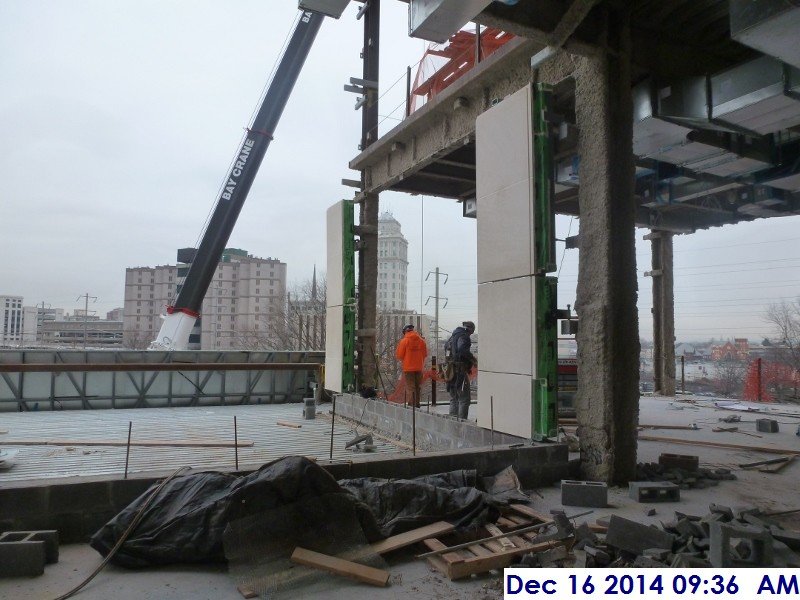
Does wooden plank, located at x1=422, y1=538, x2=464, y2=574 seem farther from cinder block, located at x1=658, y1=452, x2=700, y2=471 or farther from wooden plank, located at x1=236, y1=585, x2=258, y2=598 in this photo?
cinder block, located at x1=658, y1=452, x2=700, y2=471

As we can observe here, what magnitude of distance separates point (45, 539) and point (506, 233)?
21.4 feet

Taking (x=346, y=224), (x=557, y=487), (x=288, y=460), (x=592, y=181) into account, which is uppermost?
(x=346, y=224)

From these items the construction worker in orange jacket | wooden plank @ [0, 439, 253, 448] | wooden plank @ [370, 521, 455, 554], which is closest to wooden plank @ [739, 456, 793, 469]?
wooden plank @ [370, 521, 455, 554]

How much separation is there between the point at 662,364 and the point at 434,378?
9.03 meters

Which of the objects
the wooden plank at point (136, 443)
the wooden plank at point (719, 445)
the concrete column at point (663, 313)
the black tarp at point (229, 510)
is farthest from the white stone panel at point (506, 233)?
the concrete column at point (663, 313)

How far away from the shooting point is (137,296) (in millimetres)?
86500

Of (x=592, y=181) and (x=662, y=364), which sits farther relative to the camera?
(x=662, y=364)

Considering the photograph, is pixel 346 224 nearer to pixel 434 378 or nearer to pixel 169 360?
pixel 434 378

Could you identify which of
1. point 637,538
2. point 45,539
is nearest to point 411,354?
point 637,538

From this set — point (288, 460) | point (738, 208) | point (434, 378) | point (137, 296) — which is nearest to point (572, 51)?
point (288, 460)

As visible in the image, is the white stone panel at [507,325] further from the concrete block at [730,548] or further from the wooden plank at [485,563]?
the concrete block at [730,548]

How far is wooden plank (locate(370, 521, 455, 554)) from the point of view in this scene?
15.1ft

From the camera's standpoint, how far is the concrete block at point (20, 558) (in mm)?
4168

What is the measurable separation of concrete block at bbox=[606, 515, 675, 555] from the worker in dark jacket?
22.6 feet
